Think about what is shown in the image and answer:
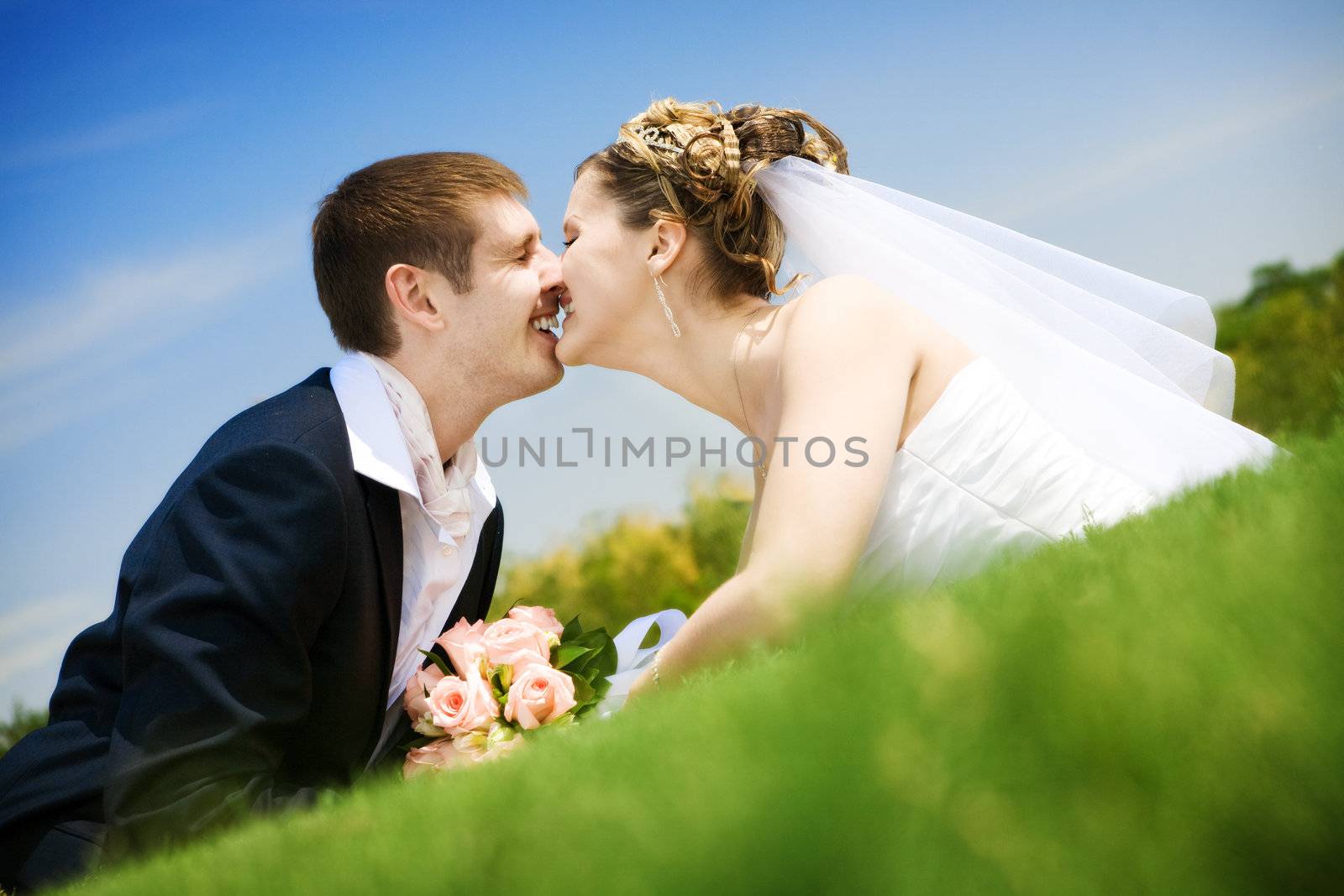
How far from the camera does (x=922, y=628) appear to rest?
1.04m

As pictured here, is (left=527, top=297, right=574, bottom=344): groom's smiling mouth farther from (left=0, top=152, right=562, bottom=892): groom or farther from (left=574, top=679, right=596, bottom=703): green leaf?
(left=574, top=679, right=596, bottom=703): green leaf

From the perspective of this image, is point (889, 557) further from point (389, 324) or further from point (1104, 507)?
point (389, 324)

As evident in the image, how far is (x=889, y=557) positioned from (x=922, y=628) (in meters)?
2.75

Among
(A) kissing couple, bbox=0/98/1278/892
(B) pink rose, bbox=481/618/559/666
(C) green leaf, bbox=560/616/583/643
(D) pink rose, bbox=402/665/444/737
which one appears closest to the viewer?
(A) kissing couple, bbox=0/98/1278/892

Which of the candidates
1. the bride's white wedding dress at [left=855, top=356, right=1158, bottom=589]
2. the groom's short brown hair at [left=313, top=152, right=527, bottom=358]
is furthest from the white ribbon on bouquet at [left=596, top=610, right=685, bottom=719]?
the groom's short brown hair at [left=313, top=152, right=527, bottom=358]

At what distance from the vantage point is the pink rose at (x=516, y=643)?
11.2 ft

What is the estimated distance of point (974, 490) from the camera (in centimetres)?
372

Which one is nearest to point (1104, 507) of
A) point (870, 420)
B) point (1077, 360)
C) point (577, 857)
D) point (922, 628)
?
point (1077, 360)

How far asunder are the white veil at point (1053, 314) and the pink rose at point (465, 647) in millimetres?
2077

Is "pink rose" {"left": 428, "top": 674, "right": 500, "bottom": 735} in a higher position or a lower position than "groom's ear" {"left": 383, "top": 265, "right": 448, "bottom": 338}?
lower

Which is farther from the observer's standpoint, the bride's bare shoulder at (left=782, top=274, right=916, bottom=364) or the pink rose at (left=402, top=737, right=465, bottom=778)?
the bride's bare shoulder at (left=782, top=274, right=916, bottom=364)

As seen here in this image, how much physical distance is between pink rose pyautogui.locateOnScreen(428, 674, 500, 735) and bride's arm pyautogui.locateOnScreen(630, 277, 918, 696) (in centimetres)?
49

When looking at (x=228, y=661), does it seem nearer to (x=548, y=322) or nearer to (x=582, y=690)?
(x=582, y=690)

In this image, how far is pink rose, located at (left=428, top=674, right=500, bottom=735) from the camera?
3271mm
